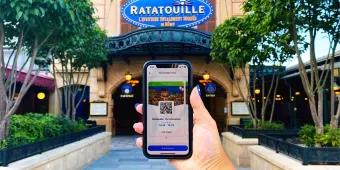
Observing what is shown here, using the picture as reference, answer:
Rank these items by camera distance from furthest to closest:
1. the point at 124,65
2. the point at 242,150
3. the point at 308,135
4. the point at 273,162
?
1. the point at 124,65
2. the point at 242,150
3. the point at 308,135
4. the point at 273,162

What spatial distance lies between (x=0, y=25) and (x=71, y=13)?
62.7 inches

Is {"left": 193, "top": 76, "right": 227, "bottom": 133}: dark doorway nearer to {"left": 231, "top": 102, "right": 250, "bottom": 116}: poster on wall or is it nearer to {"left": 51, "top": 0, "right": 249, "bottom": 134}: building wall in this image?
{"left": 51, "top": 0, "right": 249, "bottom": 134}: building wall

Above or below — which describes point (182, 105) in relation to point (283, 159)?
above

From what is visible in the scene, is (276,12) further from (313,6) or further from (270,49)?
(270,49)

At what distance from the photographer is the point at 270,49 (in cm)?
1464

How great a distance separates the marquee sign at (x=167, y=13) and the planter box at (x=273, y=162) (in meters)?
15.1

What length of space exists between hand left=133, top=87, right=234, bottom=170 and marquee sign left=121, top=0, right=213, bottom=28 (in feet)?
79.2

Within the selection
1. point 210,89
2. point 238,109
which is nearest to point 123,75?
point 210,89

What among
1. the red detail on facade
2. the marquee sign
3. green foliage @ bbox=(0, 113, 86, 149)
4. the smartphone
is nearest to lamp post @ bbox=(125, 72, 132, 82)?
the red detail on facade

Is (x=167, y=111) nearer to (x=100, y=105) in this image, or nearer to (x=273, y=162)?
(x=273, y=162)

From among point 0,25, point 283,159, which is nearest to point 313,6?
point 283,159

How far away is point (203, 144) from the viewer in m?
2.54

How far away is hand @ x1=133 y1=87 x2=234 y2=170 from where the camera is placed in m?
2.41

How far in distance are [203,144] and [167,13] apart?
2447 centimetres
